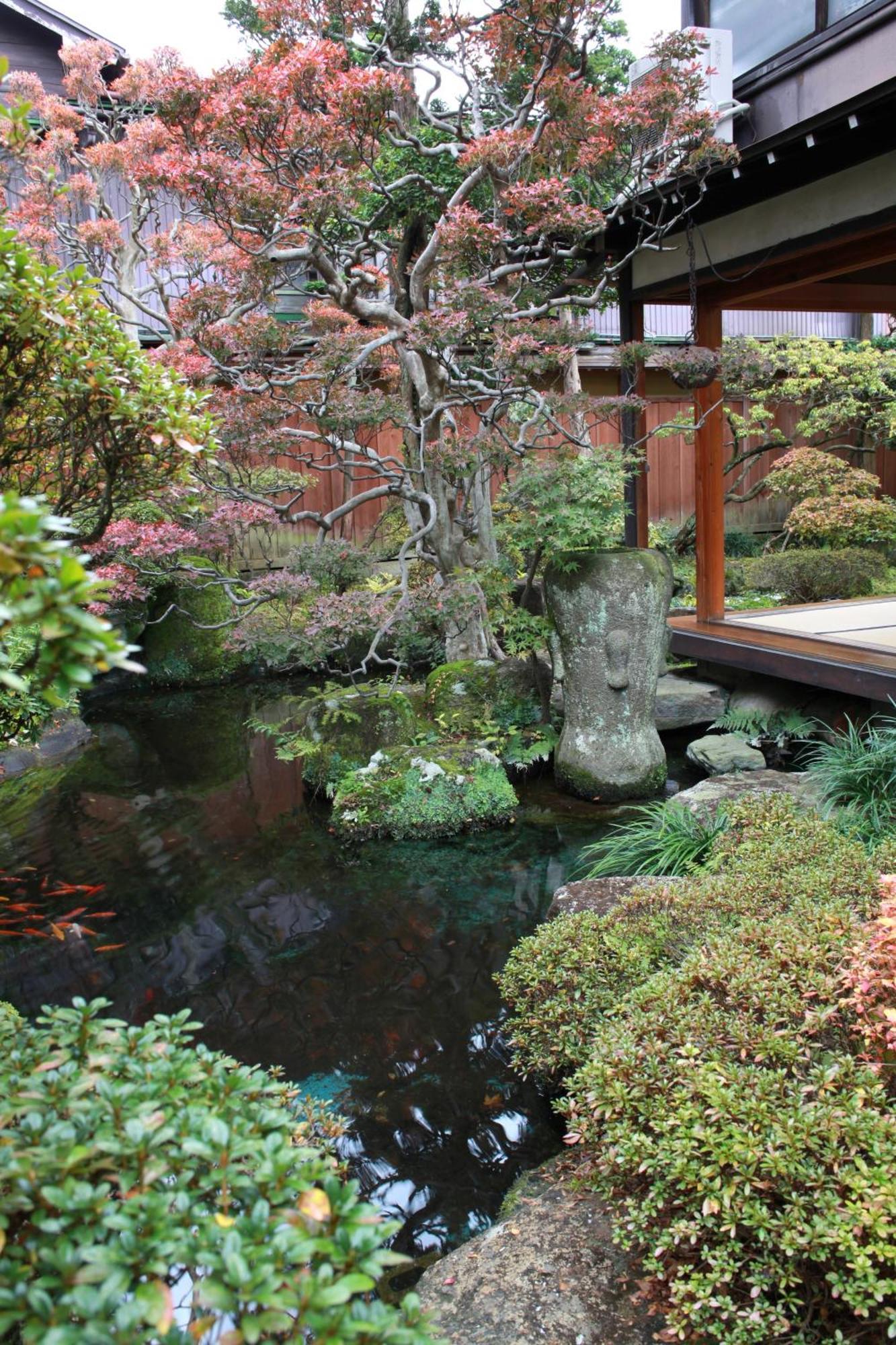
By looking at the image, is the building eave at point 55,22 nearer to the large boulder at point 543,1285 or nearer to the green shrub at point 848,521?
the green shrub at point 848,521

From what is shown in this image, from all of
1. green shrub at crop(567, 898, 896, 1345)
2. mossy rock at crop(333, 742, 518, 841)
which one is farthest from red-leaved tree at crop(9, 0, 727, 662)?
green shrub at crop(567, 898, 896, 1345)

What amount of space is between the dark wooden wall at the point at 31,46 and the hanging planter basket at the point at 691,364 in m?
11.2

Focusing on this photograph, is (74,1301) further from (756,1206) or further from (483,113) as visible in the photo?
(483,113)

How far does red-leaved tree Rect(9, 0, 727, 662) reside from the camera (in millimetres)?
6090

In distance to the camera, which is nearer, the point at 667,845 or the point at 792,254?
the point at 667,845

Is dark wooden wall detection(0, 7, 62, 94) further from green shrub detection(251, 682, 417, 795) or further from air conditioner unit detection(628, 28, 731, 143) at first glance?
green shrub detection(251, 682, 417, 795)

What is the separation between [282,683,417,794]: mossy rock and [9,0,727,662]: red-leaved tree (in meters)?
0.84

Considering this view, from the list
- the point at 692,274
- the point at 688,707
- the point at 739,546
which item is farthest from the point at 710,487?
the point at 739,546

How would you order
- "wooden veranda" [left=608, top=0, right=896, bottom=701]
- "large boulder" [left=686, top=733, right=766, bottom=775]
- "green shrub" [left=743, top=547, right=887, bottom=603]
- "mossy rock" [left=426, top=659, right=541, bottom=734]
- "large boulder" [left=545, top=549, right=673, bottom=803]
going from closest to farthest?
1. "wooden veranda" [left=608, top=0, right=896, bottom=701]
2. "large boulder" [left=545, top=549, right=673, bottom=803]
3. "large boulder" [left=686, top=733, right=766, bottom=775]
4. "mossy rock" [left=426, top=659, right=541, bottom=734]
5. "green shrub" [left=743, top=547, right=887, bottom=603]

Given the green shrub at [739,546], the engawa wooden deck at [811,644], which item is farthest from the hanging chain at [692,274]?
the green shrub at [739,546]

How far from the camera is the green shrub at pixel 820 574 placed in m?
11.1

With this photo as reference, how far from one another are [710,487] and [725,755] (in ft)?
9.48

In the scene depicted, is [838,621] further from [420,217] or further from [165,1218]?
[165,1218]

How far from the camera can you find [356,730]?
23.5ft
